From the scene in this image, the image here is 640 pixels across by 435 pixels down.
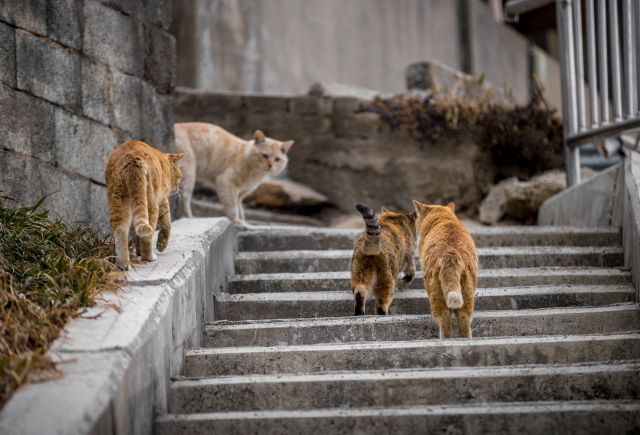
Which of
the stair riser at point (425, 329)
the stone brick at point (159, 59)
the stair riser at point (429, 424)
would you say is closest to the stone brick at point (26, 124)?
the stone brick at point (159, 59)

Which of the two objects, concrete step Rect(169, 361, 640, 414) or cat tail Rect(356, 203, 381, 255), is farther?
cat tail Rect(356, 203, 381, 255)

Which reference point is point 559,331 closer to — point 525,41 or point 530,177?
point 530,177

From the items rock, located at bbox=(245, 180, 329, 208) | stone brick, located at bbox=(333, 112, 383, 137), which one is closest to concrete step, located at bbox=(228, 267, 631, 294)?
rock, located at bbox=(245, 180, 329, 208)

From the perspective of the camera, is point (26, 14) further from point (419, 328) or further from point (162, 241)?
point (419, 328)

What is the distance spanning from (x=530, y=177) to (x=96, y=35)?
23.2 feet

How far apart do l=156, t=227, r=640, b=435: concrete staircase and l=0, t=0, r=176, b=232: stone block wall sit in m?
1.68

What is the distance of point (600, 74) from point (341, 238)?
3.46 meters

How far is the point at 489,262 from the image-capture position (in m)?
4.58

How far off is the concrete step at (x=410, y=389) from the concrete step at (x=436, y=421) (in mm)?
189

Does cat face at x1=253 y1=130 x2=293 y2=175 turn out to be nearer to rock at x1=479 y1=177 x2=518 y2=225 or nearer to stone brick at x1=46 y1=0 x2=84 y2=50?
stone brick at x1=46 y1=0 x2=84 y2=50

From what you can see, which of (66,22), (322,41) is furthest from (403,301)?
(322,41)

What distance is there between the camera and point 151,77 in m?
5.37

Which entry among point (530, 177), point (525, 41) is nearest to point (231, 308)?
point (530, 177)

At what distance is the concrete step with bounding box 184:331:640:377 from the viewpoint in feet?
9.86
